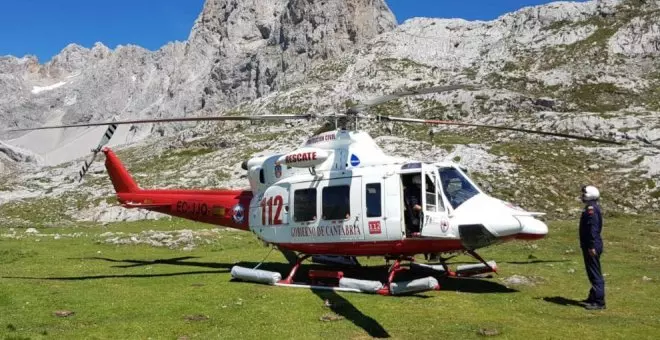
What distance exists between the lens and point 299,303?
1416 centimetres

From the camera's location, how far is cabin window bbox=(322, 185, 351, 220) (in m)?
16.4

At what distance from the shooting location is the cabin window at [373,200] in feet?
52.1

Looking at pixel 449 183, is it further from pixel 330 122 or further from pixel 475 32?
pixel 475 32

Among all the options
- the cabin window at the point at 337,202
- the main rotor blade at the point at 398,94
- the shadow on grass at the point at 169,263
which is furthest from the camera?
the shadow on grass at the point at 169,263

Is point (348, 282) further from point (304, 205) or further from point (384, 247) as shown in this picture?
point (304, 205)

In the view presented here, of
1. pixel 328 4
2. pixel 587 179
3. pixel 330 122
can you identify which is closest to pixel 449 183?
pixel 330 122

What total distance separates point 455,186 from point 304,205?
196 inches

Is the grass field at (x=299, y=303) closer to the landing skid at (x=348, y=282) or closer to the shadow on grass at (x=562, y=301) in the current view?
the shadow on grass at (x=562, y=301)

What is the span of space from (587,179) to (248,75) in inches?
6420

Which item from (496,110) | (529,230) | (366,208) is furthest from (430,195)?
(496,110)

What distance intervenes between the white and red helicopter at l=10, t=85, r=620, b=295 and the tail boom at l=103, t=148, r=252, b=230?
3.22ft

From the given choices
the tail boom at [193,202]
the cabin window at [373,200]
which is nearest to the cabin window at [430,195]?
the cabin window at [373,200]

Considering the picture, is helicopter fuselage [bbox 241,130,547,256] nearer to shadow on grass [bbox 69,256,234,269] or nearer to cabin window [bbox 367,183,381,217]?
cabin window [bbox 367,183,381,217]

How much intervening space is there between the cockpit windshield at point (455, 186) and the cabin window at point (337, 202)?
2.97 meters
